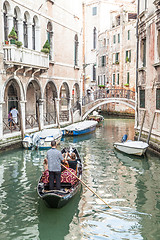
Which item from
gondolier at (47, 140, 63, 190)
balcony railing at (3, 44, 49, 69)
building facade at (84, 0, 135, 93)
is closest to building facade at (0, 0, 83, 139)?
balcony railing at (3, 44, 49, 69)

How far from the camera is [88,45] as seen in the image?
34062 millimetres

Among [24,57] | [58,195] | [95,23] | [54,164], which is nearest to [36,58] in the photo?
[24,57]

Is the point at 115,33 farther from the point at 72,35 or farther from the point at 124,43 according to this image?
the point at 72,35

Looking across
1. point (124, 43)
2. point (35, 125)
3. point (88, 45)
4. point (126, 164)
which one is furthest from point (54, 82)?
point (88, 45)

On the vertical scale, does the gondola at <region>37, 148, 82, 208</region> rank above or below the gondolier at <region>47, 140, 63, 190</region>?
below

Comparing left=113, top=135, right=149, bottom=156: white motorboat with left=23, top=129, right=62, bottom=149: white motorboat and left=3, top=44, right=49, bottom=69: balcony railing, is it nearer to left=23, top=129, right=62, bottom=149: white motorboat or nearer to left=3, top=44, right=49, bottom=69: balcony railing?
left=23, top=129, right=62, bottom=149: white motorboat

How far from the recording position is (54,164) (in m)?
6.32

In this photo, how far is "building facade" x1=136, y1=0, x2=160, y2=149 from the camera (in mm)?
11500

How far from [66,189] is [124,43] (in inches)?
913

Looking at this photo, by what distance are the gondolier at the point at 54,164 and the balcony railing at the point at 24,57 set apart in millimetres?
6714

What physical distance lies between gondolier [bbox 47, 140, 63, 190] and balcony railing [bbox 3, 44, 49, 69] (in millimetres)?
6714

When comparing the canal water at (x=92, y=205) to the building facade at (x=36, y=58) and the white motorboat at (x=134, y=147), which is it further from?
the building facade at (x=36, y=58)

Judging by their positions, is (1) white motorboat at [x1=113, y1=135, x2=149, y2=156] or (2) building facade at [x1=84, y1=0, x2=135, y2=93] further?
(2) building facade at [x1=84, y1=0, x2=135, y2=93]

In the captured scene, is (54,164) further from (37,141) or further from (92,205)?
(37,141)
